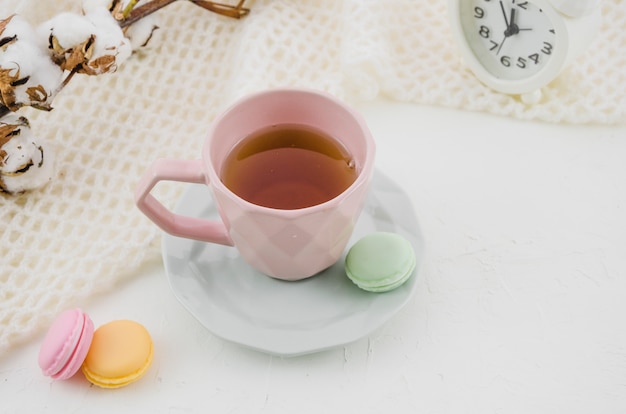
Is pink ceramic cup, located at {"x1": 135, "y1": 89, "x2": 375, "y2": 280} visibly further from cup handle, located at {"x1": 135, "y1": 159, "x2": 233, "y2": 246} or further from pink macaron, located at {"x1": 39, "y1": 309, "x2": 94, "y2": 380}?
pink macaron, located at {"x1": 39, "y1": 309, "x2": 94, "y2": 380}

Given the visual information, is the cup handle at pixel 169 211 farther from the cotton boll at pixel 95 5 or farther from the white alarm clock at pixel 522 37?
the white alarm clock at pixel 522 37

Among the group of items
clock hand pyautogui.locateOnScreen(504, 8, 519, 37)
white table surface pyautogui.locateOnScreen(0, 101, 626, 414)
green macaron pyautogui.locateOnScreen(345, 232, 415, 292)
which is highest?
clock hand pyautogui.locateOnScreen(504, 8, 519, 37)

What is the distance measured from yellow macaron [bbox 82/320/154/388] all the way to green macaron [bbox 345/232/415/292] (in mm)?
203

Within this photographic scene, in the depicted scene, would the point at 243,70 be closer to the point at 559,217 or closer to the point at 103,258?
the point at 103,258

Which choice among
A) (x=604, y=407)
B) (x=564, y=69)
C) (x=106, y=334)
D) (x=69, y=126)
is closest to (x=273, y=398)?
(x=106, y=334)

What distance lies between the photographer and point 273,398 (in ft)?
2.15

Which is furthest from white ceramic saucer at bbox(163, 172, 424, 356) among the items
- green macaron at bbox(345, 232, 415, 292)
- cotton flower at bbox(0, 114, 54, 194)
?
cotton flower at bbox(0, 114, 54, 194)

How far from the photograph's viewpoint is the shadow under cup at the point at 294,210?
0.61 meters

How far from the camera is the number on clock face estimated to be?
2.69ft

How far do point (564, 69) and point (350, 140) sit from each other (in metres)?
0.35

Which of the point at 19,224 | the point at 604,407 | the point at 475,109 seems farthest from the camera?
the point at 475,109

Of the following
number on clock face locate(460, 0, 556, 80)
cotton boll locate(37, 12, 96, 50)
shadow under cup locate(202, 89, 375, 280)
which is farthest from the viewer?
number on clock face locate(460, 0, 556, 80)

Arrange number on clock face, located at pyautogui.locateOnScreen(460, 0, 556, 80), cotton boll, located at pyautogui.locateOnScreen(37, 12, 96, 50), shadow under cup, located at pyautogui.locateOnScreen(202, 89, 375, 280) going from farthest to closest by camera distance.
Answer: number on clock face, located at pyautogui.locateOnScreen(460, 0, 556, 80) → cotton boll, located at pyautogui.locateOnScreen(37, 12, 96, 50) → shadow under cup, located at pyautogui.locateOnScreen(202, 89, 375, 280)

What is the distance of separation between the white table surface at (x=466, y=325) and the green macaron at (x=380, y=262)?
31 mm
